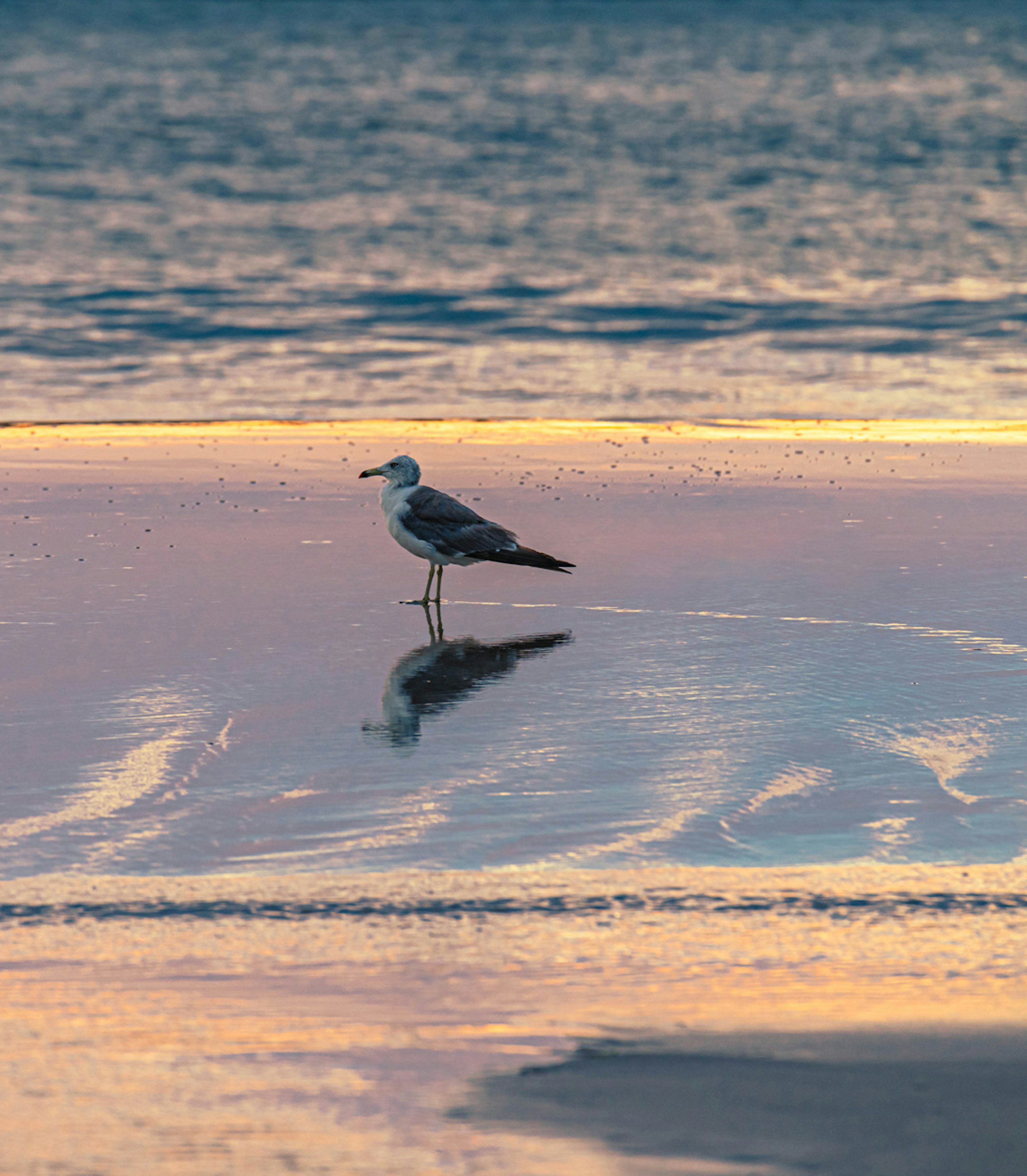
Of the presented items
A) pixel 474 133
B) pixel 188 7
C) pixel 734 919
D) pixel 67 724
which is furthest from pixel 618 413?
pixel 188 7

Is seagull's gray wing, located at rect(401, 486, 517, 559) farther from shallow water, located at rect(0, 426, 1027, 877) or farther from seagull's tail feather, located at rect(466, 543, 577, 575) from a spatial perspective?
shallow water, located at rect(0, 426, 1027, 877)

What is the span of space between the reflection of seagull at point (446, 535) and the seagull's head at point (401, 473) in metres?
0.10

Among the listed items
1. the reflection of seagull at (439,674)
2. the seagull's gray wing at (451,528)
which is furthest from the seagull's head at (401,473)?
the reflection of seagull at (439,674)

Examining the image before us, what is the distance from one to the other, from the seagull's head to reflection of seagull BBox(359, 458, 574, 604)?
0.34 feet

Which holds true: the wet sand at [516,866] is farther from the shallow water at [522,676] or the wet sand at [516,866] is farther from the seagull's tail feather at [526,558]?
the seagull's tail feather at [526,558]

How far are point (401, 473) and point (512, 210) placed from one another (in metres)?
22.4

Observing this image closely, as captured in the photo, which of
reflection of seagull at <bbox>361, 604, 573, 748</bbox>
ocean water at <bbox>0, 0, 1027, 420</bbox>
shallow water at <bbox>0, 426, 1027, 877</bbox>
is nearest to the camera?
shallow water at <bbox>0, 426, 1027, 877</bbox>

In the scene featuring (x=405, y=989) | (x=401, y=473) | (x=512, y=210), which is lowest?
(x=405, y=989)

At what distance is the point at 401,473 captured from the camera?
8.24m

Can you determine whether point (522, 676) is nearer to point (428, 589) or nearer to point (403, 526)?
point (428, 589)

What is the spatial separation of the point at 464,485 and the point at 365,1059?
7.92m

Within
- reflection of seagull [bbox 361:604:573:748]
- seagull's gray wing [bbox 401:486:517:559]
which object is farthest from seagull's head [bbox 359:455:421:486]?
reflection of seagull [bbox 361:604:573:748]

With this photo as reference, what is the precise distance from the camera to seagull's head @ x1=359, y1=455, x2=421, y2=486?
8234mm

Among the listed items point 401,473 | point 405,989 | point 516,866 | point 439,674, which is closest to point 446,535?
point 401,473
